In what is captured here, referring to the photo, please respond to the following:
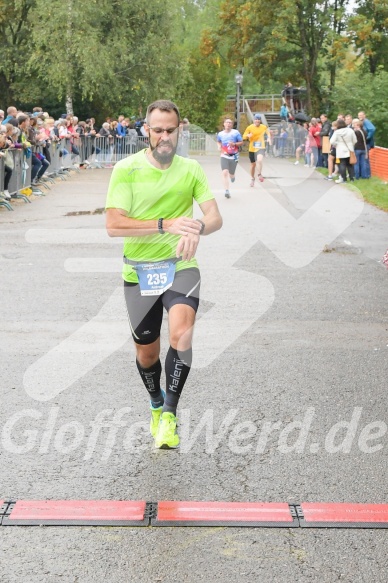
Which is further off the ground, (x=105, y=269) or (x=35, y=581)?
(x=35, y=581)

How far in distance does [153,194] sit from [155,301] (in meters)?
0.55

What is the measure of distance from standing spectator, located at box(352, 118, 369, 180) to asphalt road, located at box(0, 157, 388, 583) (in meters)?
13.6

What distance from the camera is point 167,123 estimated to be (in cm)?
516

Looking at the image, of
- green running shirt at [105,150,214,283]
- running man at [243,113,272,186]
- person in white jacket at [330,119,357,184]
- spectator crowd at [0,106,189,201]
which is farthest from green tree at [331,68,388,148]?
green running shirt at [105,150,214,283]

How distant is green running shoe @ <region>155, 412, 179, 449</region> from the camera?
5.39 meters

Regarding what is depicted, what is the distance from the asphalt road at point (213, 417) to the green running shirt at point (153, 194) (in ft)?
3.44

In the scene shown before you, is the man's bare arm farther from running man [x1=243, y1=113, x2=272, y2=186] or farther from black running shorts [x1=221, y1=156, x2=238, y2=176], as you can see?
running man [x1=243, y1=113, x2=272, y2=186]

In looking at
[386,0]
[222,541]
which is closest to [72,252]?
[222,541]

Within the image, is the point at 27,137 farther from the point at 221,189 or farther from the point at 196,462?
the point at 196,462

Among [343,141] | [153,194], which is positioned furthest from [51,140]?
[153,194]

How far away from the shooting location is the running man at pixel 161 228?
17.1ft

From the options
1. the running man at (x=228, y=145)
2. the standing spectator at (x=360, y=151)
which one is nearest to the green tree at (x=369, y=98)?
the standing spectator at (x=360, y=151)

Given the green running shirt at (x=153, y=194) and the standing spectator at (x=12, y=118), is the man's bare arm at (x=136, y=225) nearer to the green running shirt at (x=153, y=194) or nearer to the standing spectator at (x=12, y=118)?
the green running shirt at (x=153, y=194)

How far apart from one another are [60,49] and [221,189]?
22.6 meters
